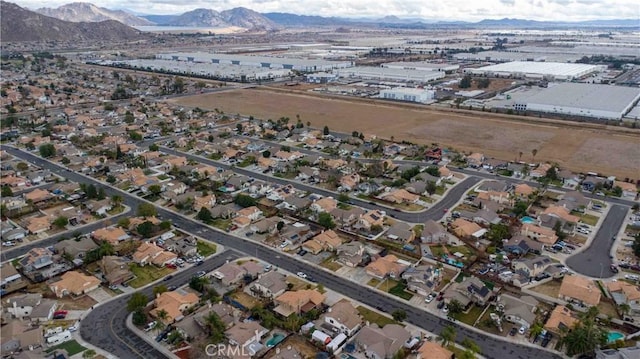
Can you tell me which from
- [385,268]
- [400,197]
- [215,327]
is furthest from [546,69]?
[215,327]

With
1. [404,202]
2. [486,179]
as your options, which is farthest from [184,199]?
[486,179]

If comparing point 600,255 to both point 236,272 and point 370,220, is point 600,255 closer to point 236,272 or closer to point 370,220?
point 370,220

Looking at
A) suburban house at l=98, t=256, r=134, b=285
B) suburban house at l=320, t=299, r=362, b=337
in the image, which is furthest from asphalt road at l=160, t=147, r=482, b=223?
suburban house at l=98, t=256, r=134, b=285

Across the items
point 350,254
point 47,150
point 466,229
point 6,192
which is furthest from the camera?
point 47,150

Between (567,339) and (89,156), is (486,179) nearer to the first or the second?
(567,339)

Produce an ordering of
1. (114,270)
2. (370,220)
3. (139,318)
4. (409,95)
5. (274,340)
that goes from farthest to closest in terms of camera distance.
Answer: (409,95) → (370,220) → (114,270) → (139,318) → (274,340)
